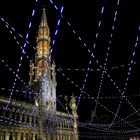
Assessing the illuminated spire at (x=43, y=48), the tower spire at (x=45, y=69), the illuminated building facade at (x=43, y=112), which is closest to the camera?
the illuminated building facade at (x=43, y=112)

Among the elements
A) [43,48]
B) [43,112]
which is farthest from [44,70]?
[43,112]

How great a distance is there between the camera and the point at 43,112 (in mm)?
45875

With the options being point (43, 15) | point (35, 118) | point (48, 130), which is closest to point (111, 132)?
point (48, 130)

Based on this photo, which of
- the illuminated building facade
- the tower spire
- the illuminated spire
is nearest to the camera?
the illuminated building facade

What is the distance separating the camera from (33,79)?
179 feet

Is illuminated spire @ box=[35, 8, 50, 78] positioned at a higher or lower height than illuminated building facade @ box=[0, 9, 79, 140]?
higher

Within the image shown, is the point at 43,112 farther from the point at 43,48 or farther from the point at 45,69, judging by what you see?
the point at 43,48

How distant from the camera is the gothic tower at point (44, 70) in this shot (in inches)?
1989

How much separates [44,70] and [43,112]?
9095mm

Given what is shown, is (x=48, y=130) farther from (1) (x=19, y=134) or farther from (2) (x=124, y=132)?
(2) (x=124, y=132)

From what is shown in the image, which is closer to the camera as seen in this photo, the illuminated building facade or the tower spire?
the illuminated building facade

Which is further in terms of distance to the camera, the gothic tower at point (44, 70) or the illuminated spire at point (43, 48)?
the illuminated spire at point (43, 48)

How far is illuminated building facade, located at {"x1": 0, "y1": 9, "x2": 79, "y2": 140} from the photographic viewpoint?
38594mm

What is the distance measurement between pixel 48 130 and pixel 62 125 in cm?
553
